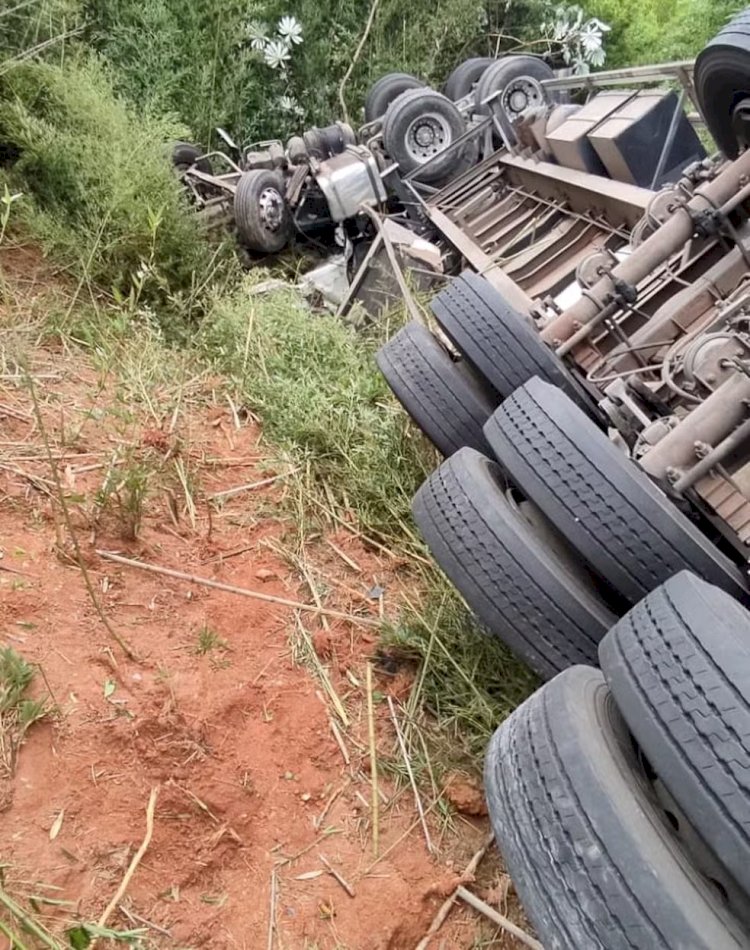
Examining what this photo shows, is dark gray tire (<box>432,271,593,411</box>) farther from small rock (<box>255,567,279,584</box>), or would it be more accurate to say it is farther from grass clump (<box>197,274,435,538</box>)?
small rock (<box>255,567,279,584</box>)

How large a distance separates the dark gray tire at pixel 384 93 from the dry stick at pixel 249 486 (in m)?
5.84

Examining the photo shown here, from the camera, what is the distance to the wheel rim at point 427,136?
6.72 meters

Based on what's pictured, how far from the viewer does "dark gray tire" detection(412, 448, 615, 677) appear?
2.44 m

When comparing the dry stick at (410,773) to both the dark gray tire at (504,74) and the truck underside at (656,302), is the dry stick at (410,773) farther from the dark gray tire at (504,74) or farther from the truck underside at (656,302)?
the dark gray tire at (504,74)

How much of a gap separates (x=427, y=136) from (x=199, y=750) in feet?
18.8

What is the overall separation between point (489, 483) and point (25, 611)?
1553 millimetres

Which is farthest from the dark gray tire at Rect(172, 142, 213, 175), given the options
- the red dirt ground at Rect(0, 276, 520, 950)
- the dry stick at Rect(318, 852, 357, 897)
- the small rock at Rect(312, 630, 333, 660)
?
the dry stick at Rect(318, 852, 357, 897)

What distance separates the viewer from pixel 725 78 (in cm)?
332

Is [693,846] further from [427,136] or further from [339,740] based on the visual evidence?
[427,136]

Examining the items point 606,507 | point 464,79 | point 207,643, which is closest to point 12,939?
point 207,643

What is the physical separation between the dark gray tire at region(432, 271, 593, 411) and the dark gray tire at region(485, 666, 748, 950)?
1.61 m

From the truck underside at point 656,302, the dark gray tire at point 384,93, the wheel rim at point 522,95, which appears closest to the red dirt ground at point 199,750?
the truck underside at point 656,302

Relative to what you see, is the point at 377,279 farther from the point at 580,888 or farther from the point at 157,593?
the point at 580,888

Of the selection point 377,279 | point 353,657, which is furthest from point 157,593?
point 377,279
